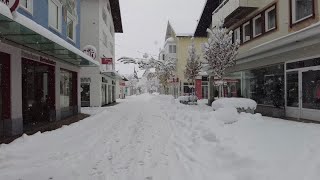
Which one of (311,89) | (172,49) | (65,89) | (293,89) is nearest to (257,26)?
(293,89)

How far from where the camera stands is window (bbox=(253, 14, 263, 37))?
62.7ft

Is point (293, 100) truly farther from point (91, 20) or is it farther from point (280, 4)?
point (91, 20)

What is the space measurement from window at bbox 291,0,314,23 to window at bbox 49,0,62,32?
37.0ft

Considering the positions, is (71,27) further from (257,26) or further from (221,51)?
(257,26)

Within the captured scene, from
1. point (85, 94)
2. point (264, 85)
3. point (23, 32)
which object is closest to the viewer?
point (23, 32)

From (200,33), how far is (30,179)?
34226 millimetres

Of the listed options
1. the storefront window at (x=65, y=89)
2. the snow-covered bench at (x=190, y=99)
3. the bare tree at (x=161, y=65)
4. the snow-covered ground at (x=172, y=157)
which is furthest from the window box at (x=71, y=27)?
the bare tree at (x=161, y=65)

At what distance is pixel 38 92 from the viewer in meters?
15.0

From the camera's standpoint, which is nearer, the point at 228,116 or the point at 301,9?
the point at 228,116

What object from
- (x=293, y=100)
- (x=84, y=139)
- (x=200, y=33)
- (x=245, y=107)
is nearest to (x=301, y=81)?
(x=293, y=100)

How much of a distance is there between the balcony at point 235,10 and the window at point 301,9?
13.2ft

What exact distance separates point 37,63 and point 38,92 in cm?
183

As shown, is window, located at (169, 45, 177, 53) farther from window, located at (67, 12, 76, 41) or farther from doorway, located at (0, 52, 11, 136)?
doorway, located at (0, 52, 11, 136)

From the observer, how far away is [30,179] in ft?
17.4
